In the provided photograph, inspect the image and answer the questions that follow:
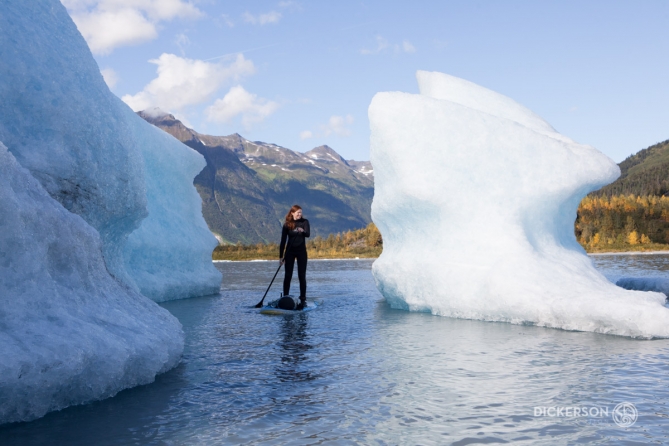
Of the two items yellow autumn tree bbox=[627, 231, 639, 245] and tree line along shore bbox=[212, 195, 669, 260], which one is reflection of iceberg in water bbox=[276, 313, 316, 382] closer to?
tree line along shore bbox=[212, 195, 669, 260]

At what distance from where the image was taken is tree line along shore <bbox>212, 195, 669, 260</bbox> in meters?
→ 86.9

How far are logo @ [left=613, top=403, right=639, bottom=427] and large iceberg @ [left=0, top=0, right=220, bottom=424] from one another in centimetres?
512

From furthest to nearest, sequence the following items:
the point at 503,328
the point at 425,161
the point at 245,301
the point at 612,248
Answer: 1. the point at 612,248
2. the point at 245,301
3. the point at 425,161
4. the point at 503,328

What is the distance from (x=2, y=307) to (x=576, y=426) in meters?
5.46

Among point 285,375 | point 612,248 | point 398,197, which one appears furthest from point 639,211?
point 285,375

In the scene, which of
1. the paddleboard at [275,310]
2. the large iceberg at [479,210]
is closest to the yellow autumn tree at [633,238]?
the large iceberg at [479,210]

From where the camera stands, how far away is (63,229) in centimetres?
693

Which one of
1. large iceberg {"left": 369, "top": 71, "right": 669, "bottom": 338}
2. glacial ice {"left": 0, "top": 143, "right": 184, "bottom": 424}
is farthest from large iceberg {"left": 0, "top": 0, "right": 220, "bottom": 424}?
large iceberg {"left": 369, "top": 71, "right": 669, "bottom": 338}

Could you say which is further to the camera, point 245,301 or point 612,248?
point 612,248

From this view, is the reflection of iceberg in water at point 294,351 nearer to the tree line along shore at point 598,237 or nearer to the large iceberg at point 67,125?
the large iceberg at point 67,125

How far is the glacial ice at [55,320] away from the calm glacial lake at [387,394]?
23 centimetres

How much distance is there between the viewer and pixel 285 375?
768cm

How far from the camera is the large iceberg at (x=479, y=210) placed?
13.0 m

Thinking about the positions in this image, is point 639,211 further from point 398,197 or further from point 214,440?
point 214,440
